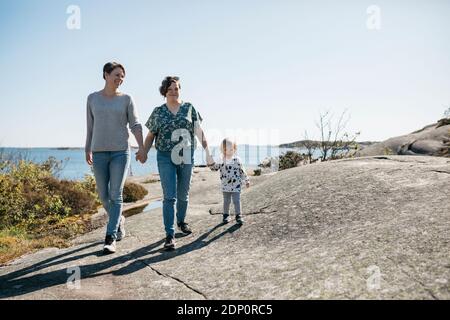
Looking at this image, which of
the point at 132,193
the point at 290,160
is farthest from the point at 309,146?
the point at 132,193

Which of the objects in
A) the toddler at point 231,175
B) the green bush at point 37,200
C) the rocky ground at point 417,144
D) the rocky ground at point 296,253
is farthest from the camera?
the rocky ground at point 417,144

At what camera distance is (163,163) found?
5449mm

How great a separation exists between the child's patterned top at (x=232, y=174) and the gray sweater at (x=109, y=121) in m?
1.58

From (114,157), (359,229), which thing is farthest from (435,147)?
(114,157)

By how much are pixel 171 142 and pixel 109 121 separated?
897 millimetres

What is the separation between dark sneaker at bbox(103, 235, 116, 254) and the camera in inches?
212

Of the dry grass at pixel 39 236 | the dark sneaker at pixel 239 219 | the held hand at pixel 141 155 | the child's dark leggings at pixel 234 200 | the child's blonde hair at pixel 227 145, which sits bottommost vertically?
the dry grass at pixel 39 236

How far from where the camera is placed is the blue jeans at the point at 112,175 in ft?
17.5

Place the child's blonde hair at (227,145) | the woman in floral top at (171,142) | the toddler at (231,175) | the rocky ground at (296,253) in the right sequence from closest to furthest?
the rocky ground at (296,253) → the woman in floral top at (171,142) → the toddler at (231,175) → the child's blonde hair at (227,145)

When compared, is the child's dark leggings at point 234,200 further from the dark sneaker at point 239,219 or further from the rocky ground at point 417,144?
the rocky ground at point 417,144

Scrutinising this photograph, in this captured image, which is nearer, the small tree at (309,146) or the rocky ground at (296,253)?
the rocky ground at (296,253)

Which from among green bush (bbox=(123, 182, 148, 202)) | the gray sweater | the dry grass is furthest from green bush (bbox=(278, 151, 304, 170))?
the gray sweater

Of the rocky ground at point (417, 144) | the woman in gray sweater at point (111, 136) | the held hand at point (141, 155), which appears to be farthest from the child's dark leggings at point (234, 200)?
the rocky ground at point (417, 144)
